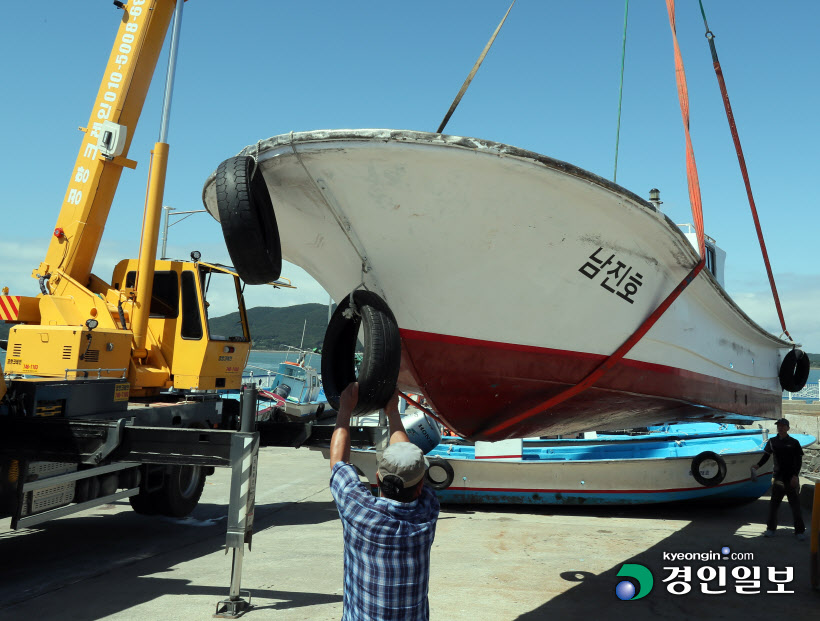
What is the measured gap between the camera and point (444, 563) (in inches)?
240

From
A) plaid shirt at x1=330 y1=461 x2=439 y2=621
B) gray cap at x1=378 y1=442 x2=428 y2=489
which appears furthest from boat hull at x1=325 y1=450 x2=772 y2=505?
gray cap at x1=378 y1=442 x2=428 y2=489

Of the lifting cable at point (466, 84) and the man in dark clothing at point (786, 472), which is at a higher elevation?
the lifting cable at point (466, 84)

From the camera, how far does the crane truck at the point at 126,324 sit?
20.4ft

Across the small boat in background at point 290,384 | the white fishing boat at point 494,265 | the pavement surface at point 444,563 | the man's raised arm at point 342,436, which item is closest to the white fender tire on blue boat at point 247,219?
the white fishing boat at point 494,265

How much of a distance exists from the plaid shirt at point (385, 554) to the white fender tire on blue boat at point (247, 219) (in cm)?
173

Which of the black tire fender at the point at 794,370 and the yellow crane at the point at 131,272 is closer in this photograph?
the yellow crane at the point at 131,272

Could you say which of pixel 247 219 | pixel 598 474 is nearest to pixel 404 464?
pixel 247 219

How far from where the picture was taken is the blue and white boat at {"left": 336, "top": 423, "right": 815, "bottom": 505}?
331 inches

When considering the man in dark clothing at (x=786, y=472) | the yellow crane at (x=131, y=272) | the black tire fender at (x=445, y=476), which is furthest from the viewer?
the black tire fender at (x=445, y=476)

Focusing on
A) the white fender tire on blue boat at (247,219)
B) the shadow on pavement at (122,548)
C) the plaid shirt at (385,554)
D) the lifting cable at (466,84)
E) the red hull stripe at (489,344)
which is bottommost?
the shadow on pavement at (122,548)

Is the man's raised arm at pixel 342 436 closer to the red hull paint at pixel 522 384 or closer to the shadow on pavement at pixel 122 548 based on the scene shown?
the red hull paint at pixel 522 384

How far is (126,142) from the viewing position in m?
7.58

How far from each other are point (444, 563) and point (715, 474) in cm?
411

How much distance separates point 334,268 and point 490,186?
4.70 ft
